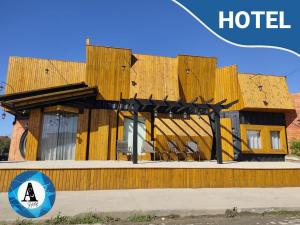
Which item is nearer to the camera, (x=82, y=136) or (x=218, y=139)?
(x=218, y=139)

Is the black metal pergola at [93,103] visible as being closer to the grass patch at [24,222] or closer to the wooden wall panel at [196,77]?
the wooden wall panel at [196,77]

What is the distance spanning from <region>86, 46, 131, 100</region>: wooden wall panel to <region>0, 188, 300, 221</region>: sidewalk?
30.0ft

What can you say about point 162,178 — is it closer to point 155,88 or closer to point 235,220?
point 235,220

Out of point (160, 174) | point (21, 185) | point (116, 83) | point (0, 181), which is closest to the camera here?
point (21, 185)

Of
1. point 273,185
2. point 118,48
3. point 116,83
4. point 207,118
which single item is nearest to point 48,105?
point 116,83

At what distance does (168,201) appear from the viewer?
7086 mm

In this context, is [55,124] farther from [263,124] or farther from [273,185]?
[263,124]

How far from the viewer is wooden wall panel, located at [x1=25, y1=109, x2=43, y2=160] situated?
13945mm

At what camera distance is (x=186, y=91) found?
17750 mm

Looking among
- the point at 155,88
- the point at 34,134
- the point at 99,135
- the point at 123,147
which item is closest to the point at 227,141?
the point at 155,88

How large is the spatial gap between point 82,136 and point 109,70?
194 inches

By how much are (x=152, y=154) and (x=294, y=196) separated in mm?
8731

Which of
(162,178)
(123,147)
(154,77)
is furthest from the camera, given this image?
(154,77)

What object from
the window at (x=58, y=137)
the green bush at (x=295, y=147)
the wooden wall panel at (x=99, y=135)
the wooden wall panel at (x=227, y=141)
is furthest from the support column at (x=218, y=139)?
the window at (x=58, y=137)
